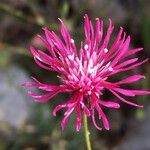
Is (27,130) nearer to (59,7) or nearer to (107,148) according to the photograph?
(107,148)

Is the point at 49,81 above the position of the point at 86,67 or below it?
above

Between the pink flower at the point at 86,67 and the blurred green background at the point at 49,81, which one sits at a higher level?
the blurred green background at the point at 49,81

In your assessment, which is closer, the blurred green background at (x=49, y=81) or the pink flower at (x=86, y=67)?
the pink flower at (x=86, y=67)

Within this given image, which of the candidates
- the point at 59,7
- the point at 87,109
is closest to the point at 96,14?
the point at 59,7

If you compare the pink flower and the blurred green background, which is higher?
the blurred green background

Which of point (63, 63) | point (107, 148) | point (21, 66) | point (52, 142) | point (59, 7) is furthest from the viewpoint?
point (59, 7)
